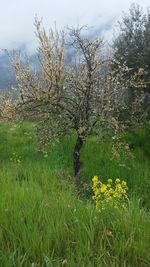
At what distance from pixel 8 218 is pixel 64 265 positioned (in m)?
1.05

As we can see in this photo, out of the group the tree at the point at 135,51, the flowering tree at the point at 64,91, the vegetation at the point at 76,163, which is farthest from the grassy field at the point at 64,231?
the tree at the point at 135,51

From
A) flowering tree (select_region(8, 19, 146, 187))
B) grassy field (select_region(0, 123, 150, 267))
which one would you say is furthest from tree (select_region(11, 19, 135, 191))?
grassy field (select_region(0, 123, 150, 267))

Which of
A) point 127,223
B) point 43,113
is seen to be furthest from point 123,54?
point 127,223

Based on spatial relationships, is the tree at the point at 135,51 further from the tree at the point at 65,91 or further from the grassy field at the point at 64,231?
the grassy field at the point at 64,231

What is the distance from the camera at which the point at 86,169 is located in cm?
1159

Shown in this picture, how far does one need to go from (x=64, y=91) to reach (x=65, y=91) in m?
0.05

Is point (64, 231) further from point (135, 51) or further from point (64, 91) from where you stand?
point (135, 51)

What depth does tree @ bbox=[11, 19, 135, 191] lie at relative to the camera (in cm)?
973

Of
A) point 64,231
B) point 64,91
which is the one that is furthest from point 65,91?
point 64,231

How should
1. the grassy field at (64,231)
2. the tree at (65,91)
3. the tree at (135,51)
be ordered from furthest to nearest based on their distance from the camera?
the tree at (135,51) < the tree at (65,91) < the grassy field at (64,231)

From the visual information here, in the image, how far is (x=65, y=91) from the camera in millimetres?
10086

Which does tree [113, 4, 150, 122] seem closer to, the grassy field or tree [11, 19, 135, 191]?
tree [11, 19, 135, 191]

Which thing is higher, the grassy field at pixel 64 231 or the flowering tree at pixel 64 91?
the flowering tree at pixel 64 91

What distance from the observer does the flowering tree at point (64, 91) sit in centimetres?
973
